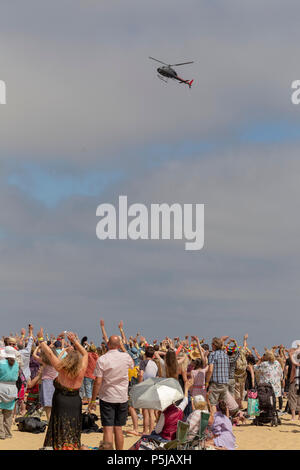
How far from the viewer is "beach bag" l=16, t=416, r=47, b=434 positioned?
1544 cm

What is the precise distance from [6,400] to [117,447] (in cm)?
377

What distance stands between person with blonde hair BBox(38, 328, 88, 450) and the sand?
316 cm

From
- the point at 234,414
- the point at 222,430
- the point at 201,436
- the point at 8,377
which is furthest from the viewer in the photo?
the point at 234,414

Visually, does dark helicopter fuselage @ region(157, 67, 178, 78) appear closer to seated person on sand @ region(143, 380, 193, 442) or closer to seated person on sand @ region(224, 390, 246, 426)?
seated person on sand @ region(224, 390, 246, 426)

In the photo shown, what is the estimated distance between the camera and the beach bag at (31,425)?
1544 cm

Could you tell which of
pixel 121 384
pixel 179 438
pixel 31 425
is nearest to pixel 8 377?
pixel 31 425

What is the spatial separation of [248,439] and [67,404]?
6.30 meters

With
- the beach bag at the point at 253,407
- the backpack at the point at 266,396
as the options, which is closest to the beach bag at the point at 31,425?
the beach bag at the point at 253,407

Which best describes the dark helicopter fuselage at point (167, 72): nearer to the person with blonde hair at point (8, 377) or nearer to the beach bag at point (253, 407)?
the beach bag at point (253, 407)

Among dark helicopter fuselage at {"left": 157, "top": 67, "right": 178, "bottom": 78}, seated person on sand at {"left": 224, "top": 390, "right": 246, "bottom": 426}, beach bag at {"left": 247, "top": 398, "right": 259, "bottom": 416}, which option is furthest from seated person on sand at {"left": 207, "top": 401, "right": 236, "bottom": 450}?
dark helicopter fuselage at {"left": 157, "top": 67, "right": 178, "bottom": 78}

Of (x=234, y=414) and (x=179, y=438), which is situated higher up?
(x=179, y=438)

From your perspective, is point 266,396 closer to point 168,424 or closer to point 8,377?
point 8,377

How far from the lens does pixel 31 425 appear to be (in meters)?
15.5
